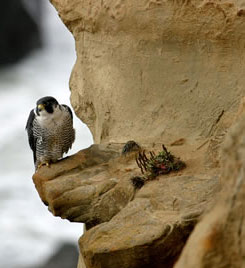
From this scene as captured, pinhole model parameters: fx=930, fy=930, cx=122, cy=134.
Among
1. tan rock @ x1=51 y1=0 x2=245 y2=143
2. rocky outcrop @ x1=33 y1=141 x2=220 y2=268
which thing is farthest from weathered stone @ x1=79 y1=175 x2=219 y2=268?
tan rock @ x1=51 y1=0 x2=245 y2=143

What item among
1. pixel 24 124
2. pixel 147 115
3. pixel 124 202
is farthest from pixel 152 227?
pixel 24 124

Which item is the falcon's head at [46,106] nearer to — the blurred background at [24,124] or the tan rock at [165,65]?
the tan rock at [165,65]

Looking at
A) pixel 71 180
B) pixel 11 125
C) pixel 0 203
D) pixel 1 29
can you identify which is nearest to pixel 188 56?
pixel 71 180

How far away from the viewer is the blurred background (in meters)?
16.3

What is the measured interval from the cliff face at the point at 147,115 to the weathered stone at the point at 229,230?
1453mm

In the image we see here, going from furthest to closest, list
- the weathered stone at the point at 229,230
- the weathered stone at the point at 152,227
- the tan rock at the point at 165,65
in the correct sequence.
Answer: the tan rock at the point at 165,65
the weathered stone at the point at 152,227
the weathered stone at the point at 229,230

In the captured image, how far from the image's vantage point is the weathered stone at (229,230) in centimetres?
502

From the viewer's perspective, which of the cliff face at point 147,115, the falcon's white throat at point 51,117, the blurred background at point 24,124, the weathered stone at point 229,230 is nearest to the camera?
the weathered stone at point 229,230

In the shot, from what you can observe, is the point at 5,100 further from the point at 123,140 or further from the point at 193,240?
the point at 193,240

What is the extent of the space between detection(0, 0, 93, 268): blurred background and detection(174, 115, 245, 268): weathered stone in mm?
9806

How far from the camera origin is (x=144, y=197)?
723 centimetres

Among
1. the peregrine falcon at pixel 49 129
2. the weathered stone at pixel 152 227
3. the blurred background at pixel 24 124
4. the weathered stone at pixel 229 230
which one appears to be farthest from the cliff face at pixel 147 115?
the blurred background at pixel 24 124

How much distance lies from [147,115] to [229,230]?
3.77 metres

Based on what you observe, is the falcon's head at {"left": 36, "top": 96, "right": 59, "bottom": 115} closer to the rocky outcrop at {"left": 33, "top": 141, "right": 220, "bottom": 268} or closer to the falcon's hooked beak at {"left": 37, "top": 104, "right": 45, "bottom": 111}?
the falcon's hooked beak at {"left": 37, "top": 104, "right": 45, "bottom": 111}
